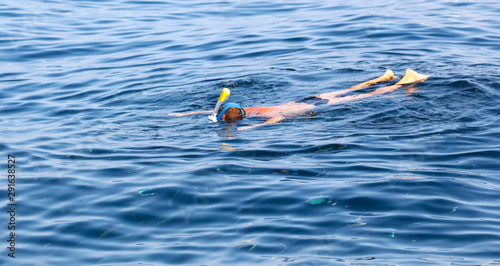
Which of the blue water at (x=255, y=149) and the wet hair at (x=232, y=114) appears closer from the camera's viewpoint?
the blue water at (x=255, y=149)

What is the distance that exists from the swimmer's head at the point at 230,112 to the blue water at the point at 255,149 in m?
0.27

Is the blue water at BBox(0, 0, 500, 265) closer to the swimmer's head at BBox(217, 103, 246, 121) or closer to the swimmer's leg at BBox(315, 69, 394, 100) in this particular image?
the swimmer's head at BBox(217, 103, 246, 121)

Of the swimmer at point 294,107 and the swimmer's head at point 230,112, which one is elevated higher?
the swimmer's head at point 230,112

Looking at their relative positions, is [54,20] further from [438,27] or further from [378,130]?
[378,130]

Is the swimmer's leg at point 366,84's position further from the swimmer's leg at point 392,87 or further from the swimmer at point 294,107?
the swimmer's leg at point 392,87

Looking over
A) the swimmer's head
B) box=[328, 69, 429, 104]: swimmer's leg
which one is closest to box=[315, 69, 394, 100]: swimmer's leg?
box=[328, 69, 429, 104]: swimmer's leg

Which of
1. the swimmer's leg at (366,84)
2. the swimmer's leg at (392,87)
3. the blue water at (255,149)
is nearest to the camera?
the blue water at (255,149)

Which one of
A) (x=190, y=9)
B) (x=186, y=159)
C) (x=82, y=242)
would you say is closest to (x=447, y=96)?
(x=186, y=159)

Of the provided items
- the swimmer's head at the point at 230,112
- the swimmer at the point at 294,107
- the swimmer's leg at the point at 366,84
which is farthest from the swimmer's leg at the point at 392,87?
the swimmer's head at the point at 230,112

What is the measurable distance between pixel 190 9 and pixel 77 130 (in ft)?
31.5

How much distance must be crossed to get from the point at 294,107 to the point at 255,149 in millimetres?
1624

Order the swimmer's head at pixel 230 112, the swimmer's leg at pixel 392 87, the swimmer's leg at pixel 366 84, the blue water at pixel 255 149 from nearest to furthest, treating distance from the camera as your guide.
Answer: the blue water at pixel 255 149 → the swimmer's head at pixel 230 112 → the swimmer's leg at pixel 392 87 → the swimmer's leg at pixel 366 84

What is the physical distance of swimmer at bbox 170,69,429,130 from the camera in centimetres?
748

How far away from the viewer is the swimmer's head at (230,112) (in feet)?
24.3
